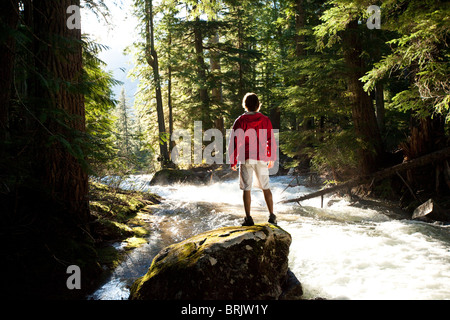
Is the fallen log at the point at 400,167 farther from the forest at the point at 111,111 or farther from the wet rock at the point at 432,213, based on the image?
the wet rock at the point at 432,213

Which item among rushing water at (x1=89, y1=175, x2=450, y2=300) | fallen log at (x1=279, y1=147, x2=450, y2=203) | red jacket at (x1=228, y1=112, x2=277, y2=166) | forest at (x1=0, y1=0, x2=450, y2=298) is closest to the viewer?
forest at (x1=0, y1=0, x2=450, y2=298)

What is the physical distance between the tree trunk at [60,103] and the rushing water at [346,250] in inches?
59.8

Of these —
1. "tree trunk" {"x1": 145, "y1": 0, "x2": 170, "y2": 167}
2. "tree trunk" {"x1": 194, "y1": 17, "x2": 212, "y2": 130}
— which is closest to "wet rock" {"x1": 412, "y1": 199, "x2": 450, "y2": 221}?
"tree trunk" {"x1": 194, "y1": 17, "x2": 212, "y2": 130}

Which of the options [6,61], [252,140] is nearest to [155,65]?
[252,140]

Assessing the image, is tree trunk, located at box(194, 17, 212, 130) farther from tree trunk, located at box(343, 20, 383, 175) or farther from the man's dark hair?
the man's dark hair

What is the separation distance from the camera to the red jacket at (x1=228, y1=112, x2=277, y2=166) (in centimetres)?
456

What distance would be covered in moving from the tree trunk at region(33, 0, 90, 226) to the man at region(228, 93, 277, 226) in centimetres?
251

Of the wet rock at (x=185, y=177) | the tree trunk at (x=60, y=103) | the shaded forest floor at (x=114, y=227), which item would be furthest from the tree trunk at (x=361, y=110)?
the wet rock at (x=185, y=177)

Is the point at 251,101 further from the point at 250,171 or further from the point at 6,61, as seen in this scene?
the point at 6,61

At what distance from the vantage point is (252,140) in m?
4.54

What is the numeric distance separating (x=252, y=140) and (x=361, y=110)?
20.4 ft

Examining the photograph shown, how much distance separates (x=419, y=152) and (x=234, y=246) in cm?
741

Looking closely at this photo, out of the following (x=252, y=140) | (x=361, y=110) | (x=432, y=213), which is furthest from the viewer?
(x=361, y=110)
